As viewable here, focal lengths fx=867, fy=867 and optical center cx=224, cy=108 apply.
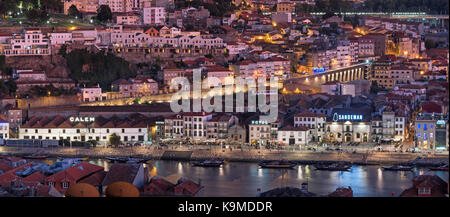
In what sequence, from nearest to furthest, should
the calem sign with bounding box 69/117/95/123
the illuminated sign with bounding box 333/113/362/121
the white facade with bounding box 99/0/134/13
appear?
the illuminated sign with bounding box 333/113/362/121, the calem sign with bounding box 69/117/95/123, the white facade with bounding box 99/0/134/13

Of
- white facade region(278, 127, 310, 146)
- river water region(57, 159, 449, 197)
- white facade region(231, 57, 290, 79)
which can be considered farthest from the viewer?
white facade region(231, 57, 290, 79)

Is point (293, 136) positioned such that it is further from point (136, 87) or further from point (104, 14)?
point (104, 14)

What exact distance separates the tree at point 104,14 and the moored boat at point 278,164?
8118 mm

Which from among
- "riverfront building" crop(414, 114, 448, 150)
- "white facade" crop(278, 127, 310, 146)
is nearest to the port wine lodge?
"white facade" crop(278, 127, 310, 146)

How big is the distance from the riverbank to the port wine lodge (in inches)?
15.0

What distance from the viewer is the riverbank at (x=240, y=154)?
10.0 m

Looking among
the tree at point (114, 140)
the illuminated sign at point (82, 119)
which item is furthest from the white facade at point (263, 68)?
the tree at point (114, 140)

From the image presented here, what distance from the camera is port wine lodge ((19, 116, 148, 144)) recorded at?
447 inches

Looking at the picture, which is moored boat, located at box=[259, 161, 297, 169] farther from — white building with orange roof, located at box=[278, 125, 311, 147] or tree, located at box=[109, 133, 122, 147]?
tree, located at box=[109, 133, 122, 147]

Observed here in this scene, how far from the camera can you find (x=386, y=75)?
16031 mm

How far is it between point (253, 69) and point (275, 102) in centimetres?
263
